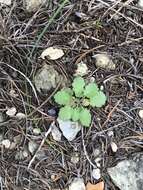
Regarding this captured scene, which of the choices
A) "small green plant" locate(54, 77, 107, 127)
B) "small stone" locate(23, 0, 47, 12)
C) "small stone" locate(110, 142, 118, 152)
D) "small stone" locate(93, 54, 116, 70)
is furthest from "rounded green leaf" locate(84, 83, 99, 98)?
"small stone" locate(23, 0, 47, 12)

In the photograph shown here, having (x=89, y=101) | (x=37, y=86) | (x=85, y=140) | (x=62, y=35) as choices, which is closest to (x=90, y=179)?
(x=85, y=140)

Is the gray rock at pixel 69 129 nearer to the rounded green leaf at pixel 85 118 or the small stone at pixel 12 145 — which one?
the rounded green leaf at pixel 85 118

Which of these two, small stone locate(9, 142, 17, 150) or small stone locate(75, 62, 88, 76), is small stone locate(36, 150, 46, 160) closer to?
small stone locate(9, 142, 17, 150)

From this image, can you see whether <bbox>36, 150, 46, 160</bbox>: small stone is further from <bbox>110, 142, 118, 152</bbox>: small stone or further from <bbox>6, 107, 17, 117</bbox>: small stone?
<bbox>110, 142, 118, 152</bbox>: small stone

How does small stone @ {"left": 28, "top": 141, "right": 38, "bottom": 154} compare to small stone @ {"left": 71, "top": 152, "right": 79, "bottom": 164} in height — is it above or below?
above

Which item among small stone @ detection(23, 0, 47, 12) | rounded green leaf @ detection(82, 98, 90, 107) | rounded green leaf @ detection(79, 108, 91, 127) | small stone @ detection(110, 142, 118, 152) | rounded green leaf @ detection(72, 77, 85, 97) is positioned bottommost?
small stone @ detection(110, 142, 118, 152)

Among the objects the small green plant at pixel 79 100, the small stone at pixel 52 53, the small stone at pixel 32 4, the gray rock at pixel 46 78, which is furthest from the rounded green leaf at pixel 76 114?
the small stone at pixel 32 4

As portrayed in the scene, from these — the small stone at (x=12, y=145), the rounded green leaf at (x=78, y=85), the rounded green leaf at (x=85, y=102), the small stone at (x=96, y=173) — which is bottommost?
the small stone at (x=96, y=173)
